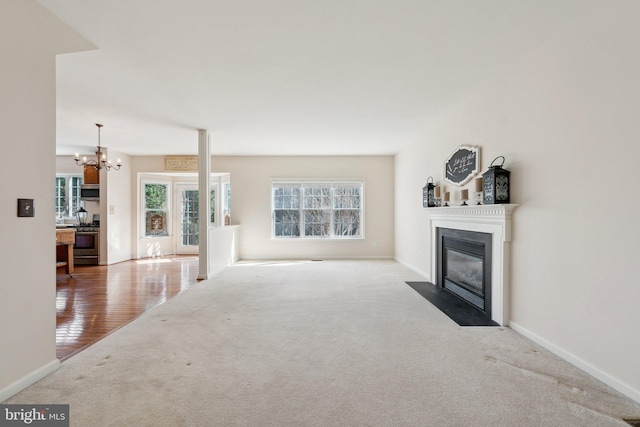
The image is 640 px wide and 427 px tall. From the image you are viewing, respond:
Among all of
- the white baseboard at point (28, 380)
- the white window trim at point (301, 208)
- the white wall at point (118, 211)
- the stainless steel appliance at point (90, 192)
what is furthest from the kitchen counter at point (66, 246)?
the white window trim at point (301, 208)

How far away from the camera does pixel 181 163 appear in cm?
738

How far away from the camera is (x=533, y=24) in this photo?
2.31 m

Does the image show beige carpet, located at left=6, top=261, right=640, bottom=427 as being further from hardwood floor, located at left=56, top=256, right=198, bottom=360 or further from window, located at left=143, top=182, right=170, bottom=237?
window, located at left=143, top=182, right=170, bottom=237

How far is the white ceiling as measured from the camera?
2182 mm

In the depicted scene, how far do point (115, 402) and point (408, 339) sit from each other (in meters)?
2.23

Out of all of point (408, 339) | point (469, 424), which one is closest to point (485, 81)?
point (408, 339)

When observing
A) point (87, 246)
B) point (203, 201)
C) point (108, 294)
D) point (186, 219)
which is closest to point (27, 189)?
point (108, 294)

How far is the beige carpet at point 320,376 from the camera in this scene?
1.70 meters

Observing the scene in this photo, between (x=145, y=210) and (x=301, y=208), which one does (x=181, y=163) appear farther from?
(x=301, y=208)

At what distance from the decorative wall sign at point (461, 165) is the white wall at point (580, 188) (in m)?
0.48

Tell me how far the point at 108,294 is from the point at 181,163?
3926 mm

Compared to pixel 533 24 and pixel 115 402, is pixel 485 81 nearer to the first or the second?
pixel 533 24

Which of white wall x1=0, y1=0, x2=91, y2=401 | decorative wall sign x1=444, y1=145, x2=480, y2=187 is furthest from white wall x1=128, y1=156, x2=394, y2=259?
white wall x1=0, y1=0, x2=91, y2=401

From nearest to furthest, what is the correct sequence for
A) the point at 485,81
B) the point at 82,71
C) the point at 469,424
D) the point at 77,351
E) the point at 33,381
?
the point at 469,424, the point at 33,381, the point at 77,351, the point at 82,71, the point at 485,81
